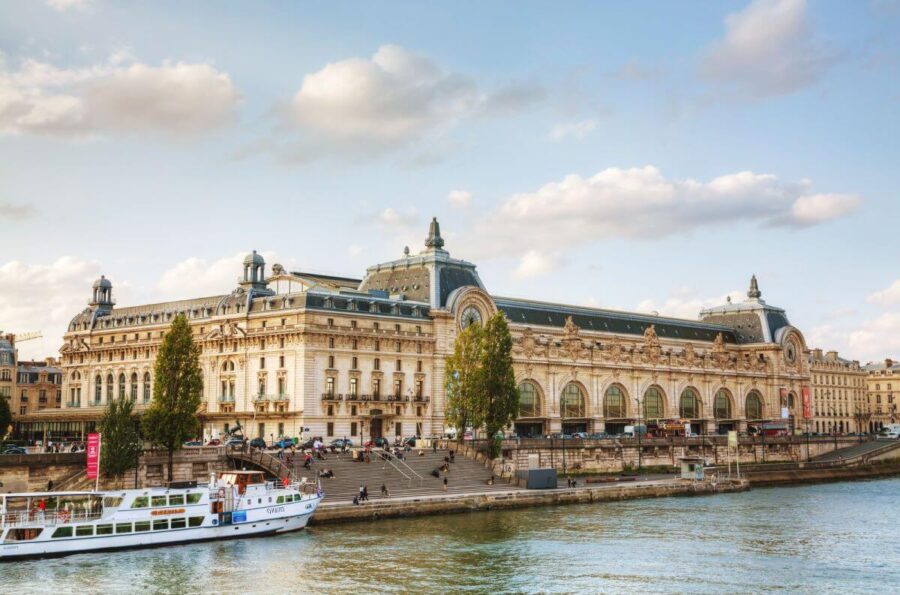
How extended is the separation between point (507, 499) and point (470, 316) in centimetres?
5386

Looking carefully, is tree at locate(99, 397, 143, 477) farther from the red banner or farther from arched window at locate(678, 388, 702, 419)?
arched window at locate(678, 388, 702, 419)

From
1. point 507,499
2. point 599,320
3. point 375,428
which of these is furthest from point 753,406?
point 507,499

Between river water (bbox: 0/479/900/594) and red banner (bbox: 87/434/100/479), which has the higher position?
red banner (bbox: 87/434/100/479)

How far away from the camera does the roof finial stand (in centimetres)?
15000

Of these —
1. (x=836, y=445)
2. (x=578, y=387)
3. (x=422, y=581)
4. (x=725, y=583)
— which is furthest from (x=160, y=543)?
(x=836, y=445)

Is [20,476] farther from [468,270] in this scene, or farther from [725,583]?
[468,270]

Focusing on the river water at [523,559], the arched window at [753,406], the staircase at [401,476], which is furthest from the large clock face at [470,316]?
the arched window at [753,406]

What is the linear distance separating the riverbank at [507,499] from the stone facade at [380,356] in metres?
35.0

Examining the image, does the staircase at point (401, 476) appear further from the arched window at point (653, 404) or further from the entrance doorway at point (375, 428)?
the arched window at point (653, 404)

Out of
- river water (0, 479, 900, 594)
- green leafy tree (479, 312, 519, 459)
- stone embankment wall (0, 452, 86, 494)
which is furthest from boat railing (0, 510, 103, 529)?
green leafy tree (479, 312, 519, 459)

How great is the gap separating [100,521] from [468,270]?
86.5 m

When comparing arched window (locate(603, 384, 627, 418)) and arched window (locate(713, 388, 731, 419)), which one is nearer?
arched window (locate(603, 384, 627, 418))

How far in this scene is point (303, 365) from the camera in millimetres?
125375

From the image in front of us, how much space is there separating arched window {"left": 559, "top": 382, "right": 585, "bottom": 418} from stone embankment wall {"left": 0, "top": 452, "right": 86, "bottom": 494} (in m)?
83.7
